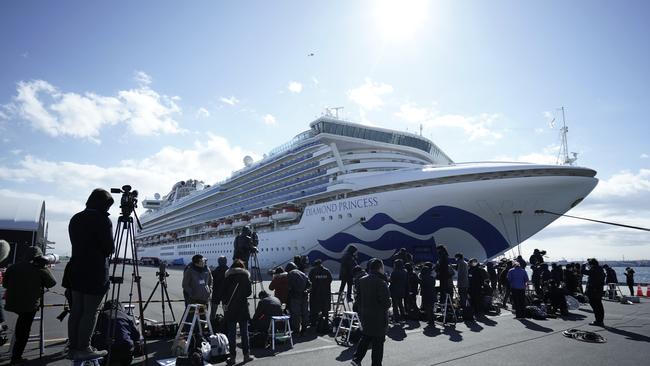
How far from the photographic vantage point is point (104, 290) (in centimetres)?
361

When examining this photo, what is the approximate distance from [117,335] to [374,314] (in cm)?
321

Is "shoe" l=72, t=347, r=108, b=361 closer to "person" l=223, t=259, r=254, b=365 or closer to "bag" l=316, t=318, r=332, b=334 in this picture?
"person" l=223, t=259, r=254, b=365

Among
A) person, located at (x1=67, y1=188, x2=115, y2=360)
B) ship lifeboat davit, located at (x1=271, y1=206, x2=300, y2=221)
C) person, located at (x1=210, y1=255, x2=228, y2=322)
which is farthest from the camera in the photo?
ship lifeboat davit, located at (x1=271, y1=206, x2=300, y2=221)

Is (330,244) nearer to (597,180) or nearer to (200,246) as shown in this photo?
(597,180)

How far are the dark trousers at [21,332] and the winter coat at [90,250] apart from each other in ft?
7.88

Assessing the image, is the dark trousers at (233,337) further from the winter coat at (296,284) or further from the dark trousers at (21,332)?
the dark trousers at (21,332)

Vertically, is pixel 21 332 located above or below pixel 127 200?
below

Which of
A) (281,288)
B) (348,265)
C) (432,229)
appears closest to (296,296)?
(281,288)

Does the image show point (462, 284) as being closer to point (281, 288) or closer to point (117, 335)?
point (281, 288)

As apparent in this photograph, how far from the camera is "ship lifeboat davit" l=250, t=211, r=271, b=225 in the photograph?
98.1ft

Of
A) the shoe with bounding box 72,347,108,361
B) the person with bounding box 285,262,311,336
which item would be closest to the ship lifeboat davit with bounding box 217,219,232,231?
the person with bounding box 285,262,311,336

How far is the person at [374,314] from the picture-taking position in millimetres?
4551

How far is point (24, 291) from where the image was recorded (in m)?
5.11

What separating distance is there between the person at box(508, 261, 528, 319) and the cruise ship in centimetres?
853
